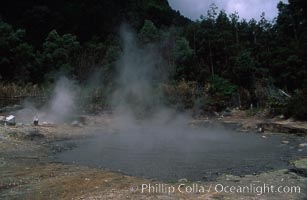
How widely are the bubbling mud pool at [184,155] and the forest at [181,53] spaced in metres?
8.64

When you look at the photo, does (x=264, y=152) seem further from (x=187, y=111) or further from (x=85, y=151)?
(x=187, y=111)

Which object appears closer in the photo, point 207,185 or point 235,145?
point 207,185

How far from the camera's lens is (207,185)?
24.8ft

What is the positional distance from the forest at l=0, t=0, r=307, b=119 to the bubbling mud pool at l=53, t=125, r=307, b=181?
8.64 metres

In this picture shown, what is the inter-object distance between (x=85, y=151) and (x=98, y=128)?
7.07m

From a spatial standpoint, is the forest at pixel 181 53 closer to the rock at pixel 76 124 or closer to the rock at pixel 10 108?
the rock at pixel 10 108

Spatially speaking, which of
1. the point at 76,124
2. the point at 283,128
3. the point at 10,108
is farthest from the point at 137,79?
the point at 283,128

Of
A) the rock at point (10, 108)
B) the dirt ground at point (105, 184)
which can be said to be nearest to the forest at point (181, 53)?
the rock at point (10, 108)

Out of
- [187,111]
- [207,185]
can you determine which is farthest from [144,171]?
[187,111]

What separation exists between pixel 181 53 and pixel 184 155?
25951mm

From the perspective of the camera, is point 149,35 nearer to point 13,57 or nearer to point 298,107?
point 13,57

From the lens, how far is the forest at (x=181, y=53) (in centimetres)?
2927

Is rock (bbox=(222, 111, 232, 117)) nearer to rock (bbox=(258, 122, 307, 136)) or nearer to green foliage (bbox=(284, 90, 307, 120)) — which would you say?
green foliage (bbox=(284, 90, 307, 120))

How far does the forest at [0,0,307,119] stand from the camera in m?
29.3
